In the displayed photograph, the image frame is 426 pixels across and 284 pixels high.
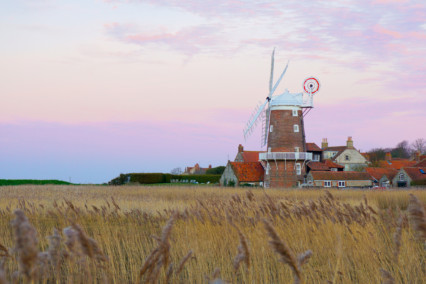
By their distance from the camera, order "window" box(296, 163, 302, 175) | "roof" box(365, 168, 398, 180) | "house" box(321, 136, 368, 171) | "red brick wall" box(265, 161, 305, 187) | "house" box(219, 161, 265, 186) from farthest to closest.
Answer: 1. "house" box(321, 136, 368, 171)
2. "roof" box(365, 168, 398, 180)
3. "house" box(219, 161, 265, 186)
4. "window" box(296, 163, 302, 175)
5. "red brick wall" box(265, 161, 305, 187)

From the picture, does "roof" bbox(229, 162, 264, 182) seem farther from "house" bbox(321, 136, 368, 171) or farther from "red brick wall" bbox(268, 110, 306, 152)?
"house" bbox(321, 136, 368, 171)

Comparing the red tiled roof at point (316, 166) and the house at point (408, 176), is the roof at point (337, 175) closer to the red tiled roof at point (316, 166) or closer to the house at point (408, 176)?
the red tiled roof at point (316, 166)

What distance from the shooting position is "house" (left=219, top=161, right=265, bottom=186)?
1853 inches

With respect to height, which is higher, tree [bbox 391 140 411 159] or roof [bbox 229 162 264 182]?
tree [bbox 391 140 411 159]

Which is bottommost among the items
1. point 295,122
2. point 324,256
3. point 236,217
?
→ point 324,256

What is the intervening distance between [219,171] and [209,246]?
69.4 meters

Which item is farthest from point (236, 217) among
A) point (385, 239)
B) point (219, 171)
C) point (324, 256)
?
point (219, 171)

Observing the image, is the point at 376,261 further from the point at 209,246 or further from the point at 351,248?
the point at 209,246

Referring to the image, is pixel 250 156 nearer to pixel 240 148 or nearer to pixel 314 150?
pixel 240 148

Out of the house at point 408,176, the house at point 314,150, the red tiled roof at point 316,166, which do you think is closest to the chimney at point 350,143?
the house at point 314,150

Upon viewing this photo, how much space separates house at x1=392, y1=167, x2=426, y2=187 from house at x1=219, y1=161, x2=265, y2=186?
71.9ft

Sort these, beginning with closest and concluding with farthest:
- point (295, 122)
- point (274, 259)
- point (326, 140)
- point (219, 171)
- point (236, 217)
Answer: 1. point (274, 259)
2. point (236, 217)
3. point (295, 122)
4. point (219, 171)
5. point (326, 140)

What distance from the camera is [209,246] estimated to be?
6.11 m

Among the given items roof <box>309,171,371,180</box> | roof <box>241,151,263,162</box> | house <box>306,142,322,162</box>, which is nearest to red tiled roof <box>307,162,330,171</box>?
roof <box>309,171,371,180</box>
